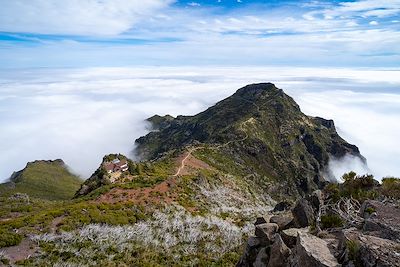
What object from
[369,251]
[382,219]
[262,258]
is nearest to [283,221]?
[262,258]

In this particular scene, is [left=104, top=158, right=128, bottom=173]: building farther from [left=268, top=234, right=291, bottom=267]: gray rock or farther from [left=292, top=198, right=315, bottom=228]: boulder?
[left=268, top=234, right=291, bottom=267]: gray rock

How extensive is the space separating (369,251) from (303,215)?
11.8 metres

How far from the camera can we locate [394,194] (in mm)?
25312

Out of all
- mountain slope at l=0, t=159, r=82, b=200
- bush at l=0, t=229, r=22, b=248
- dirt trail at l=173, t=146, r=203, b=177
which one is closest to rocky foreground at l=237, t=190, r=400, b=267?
bush at l=0, t=229, r=22, b=248

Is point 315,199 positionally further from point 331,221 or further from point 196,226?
point 196,226

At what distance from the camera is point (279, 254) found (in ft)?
62.6

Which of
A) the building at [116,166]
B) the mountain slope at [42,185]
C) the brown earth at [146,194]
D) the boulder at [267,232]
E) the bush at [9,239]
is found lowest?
the mountain slope at [42,185]

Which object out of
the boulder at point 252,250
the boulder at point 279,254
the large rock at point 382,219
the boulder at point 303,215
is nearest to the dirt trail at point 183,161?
the boulder at point 303,215

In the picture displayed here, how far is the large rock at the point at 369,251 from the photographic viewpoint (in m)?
12.9

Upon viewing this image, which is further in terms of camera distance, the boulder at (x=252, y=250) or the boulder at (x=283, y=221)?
the boulder at (x=283, y=221)

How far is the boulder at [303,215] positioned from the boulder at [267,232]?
1950 millimetres

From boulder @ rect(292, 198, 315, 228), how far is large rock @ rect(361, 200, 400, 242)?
462 cm

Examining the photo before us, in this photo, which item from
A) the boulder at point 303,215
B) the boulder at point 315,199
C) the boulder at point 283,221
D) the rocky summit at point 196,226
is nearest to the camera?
the rocky summit at point 196,226

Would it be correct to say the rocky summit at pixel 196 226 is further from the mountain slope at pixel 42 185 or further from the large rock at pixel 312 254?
the mountain slope at pixel 42 185
